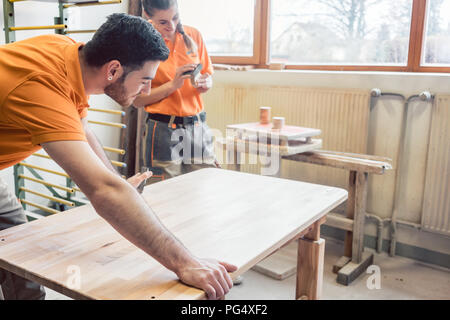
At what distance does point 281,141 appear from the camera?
2.68m

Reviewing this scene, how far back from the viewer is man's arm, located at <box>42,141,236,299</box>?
1.03 metres

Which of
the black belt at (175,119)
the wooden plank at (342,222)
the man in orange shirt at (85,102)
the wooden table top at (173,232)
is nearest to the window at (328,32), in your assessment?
the wooden plank at (342,222)

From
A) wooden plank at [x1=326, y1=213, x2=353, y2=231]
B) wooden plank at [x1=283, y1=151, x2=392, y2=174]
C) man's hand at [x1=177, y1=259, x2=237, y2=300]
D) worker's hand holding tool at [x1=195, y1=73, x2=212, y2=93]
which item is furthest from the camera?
wooden plank at [x1=326, y1=213, x2=353, y2=231]

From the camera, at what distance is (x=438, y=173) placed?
265 cm

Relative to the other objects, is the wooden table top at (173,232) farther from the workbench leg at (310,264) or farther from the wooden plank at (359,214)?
the wooden plank at (359,214)

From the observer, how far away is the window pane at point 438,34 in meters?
2.71

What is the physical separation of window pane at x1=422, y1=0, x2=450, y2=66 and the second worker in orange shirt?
1504 mm

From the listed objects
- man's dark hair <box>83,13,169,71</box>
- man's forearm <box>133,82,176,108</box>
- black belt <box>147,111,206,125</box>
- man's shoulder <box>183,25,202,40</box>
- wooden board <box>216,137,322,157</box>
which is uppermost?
man's shoulder <box>183,25,202,40</box>

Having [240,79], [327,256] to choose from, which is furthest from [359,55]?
[327,256]

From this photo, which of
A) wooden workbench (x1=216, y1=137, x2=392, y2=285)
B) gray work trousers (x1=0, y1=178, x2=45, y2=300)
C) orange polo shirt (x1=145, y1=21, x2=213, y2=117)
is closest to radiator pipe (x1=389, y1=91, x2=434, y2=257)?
wooden workbench (x1=216, y1=137, x2=392, y2=285)

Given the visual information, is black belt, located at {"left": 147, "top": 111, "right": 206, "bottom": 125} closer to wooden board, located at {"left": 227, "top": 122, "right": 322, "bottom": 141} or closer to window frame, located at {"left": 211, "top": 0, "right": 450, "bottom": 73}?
wooden board, located at {"left": 227, "top": 122, "right": 322, "bottom": 141}
